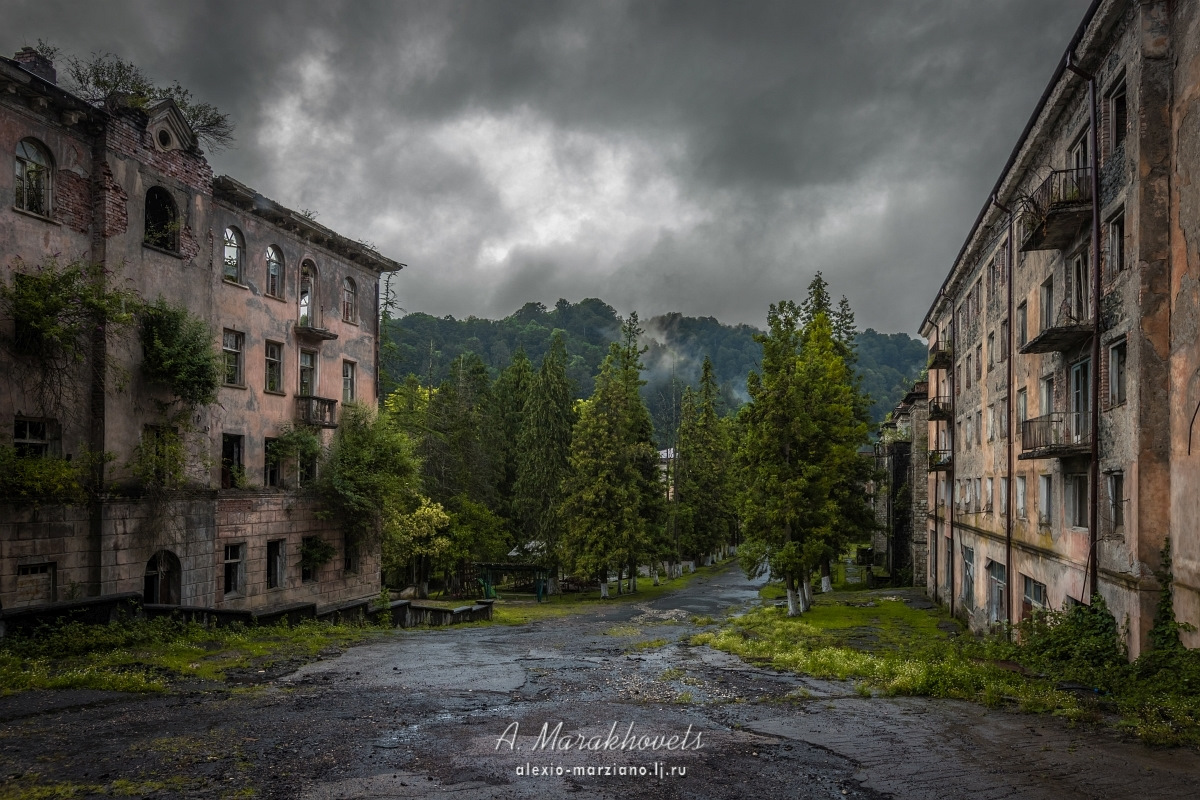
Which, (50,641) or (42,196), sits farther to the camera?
(42,196)

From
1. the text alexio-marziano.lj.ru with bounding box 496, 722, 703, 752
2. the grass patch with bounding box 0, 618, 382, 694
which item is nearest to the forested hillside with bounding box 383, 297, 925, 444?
the grass patch with bounding box 0, 618, 382, 694

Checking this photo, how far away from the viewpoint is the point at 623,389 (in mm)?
43312

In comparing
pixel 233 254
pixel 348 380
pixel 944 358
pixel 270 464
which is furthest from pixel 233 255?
pixel 944 358

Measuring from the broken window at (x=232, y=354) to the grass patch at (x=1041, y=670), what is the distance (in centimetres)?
1612

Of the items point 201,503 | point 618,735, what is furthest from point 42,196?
point 618,735

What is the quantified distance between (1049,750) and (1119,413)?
24.5 feet

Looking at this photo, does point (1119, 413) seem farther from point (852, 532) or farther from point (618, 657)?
point (852, 532)

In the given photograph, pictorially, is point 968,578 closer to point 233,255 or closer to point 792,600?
point 792,600

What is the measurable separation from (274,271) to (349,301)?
14.9 feet

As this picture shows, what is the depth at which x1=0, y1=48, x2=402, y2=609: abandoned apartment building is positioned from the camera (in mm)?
17562

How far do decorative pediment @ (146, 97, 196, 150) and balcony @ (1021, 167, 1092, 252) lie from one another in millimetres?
21761

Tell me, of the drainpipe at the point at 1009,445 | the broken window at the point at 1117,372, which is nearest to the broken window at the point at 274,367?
the drainpipe at the point at 1009,445

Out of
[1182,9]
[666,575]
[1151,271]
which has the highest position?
[1182,9]

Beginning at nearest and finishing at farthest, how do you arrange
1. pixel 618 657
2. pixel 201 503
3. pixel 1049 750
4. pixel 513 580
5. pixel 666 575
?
pixel 1049 750
pixel 618 657
pixel 201 503
pixel 513 580
pixel 666 575
